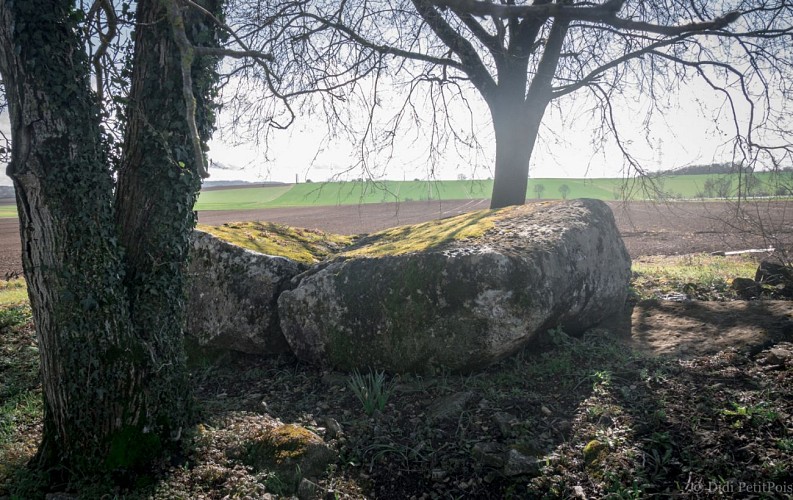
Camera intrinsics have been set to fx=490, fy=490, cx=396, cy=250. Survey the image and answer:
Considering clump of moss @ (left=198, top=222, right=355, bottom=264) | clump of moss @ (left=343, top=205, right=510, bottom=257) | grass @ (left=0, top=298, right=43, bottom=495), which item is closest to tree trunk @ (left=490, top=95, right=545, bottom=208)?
clump of moss @ (left=343, top=205, right=510, bottom=257)

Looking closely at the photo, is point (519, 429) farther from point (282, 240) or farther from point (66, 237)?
point (282, 240)

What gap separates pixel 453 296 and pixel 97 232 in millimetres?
2817

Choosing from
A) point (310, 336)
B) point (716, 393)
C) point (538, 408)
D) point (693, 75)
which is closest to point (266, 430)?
point (310, 336)

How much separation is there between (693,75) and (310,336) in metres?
6.97

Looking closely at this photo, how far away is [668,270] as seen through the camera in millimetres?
8281

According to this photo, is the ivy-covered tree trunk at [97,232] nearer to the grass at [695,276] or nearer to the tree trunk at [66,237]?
the tree trunk at [66,237]

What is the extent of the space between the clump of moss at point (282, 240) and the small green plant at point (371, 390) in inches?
69.9

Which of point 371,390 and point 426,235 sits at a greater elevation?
point 426,235

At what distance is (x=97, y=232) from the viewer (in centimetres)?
332

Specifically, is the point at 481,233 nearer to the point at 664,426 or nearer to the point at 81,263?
the point at 664,426

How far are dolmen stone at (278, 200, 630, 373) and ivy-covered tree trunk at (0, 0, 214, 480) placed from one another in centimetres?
147

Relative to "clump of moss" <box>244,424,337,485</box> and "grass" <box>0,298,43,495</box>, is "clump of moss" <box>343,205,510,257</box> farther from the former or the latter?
"grass" <box>0,298,43,495</box>

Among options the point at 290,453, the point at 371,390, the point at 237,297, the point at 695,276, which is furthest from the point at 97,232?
the point at 695,276

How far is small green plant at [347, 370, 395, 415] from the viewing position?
4.14 m
